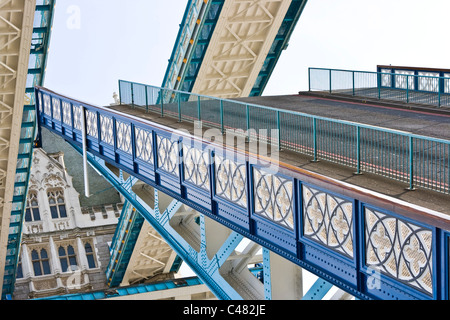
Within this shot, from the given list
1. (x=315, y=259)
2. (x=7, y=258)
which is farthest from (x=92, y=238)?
(x=315, y=259)

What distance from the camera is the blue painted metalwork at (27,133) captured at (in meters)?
27.7

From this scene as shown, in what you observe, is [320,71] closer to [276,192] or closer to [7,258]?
[276,192]

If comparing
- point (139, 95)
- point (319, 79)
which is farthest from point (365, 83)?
point (139, 95)

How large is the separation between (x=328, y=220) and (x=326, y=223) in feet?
0.27

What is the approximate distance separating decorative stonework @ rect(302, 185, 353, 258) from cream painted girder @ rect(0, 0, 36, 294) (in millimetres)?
14822

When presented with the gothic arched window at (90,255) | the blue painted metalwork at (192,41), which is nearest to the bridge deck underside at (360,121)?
the blue painted metalwork at (192,41)

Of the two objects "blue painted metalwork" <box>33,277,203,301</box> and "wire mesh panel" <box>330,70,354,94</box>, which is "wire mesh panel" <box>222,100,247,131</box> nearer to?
"wire mesh panel" <box>330,70,354,94</box>

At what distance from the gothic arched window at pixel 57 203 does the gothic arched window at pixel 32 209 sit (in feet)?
2.69

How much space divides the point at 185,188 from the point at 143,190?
817 centimetres

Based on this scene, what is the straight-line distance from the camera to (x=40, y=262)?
145ft

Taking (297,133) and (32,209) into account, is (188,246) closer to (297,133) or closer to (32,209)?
(297,133)

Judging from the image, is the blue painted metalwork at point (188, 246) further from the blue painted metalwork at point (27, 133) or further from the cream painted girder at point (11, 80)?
the blue painted metalwork at point (27, 133)

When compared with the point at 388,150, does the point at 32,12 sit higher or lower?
higher

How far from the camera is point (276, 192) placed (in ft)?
47.8
